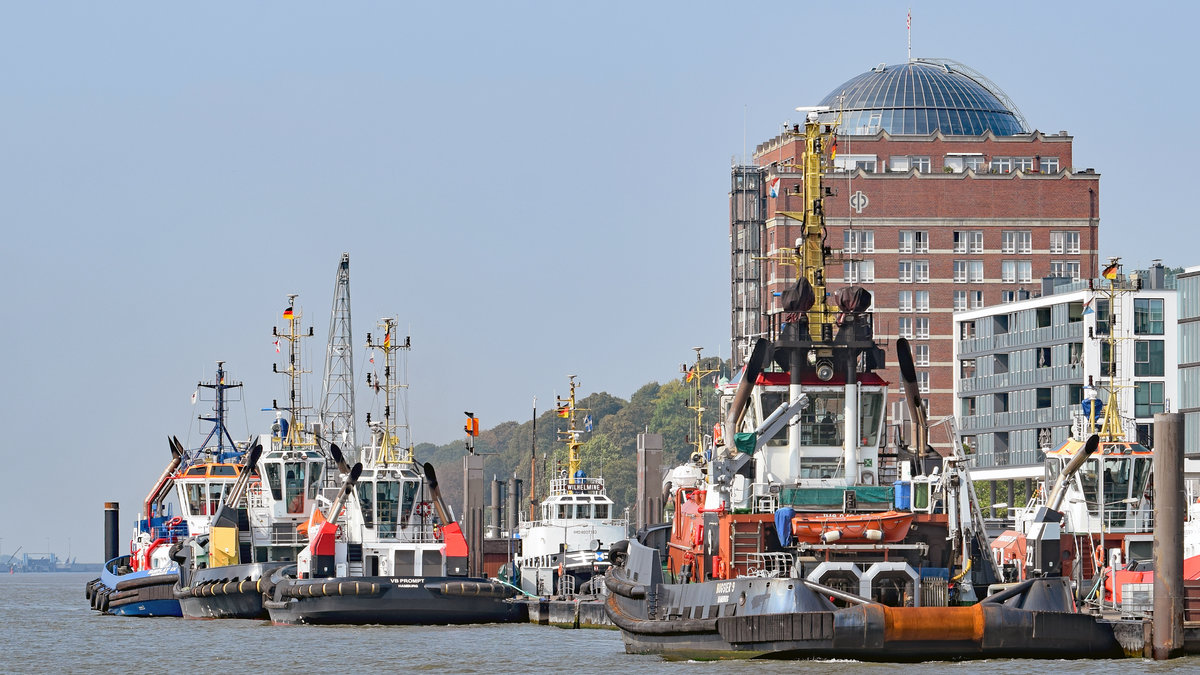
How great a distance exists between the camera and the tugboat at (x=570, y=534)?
86438mm

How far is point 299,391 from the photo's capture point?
307 ft

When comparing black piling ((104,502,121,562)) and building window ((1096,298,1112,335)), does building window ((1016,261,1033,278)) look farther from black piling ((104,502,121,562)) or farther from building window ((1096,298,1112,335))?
black piling ((104,502,121,562))

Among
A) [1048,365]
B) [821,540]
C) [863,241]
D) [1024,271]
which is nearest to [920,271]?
[863,241]

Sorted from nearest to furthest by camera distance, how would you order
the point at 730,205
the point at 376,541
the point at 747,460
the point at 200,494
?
the point at 747,460 → the point at 376,541 → the point at 200,494 → the point at 730,205

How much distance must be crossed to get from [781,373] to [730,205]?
103 metres

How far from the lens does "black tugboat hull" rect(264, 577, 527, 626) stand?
73312mm

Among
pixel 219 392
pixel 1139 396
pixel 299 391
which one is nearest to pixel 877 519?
pixel 299 391

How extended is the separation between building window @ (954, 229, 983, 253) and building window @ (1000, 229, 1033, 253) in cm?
165

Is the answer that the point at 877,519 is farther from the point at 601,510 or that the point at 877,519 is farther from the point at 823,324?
the point at 601,510

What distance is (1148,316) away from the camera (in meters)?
121

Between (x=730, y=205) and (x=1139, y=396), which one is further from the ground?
(x=730, y=205)

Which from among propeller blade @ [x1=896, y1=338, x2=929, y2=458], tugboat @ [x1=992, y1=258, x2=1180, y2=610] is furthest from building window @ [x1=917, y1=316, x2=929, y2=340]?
propeller blade @ [x1=896, y1=338, x2=929, y2=458]

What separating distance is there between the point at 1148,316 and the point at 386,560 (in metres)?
59.6

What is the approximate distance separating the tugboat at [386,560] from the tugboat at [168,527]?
38.8 ft
